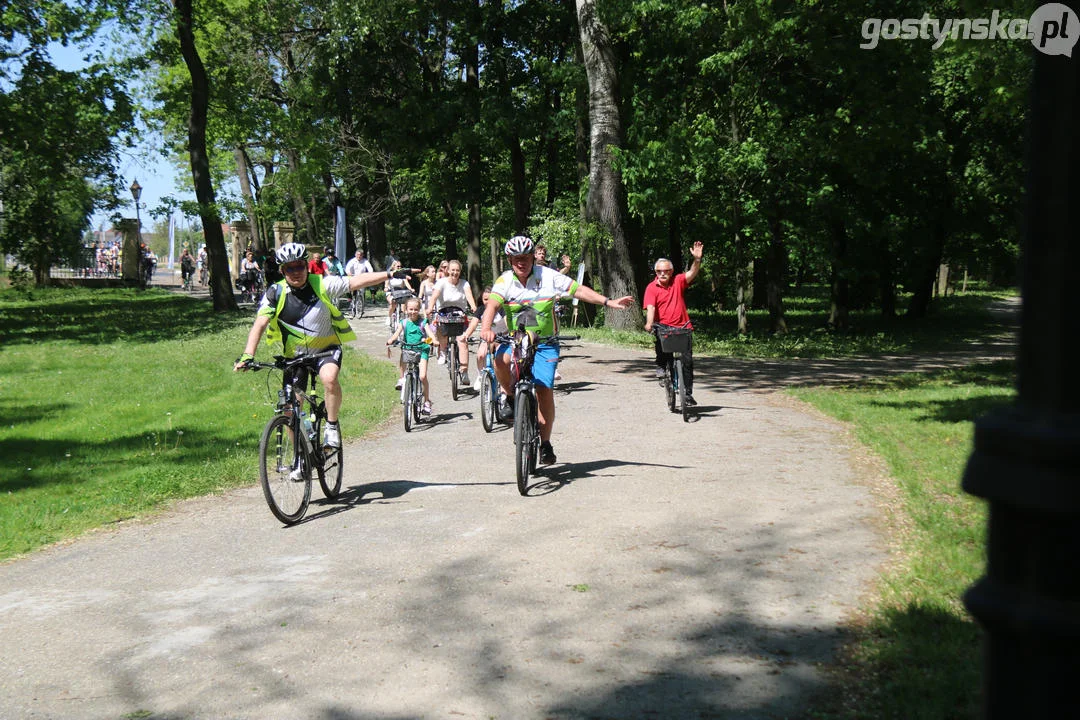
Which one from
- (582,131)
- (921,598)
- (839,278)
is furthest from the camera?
(582,131)

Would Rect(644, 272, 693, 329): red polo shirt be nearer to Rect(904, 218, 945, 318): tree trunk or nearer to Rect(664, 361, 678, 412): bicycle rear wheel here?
Rect(664, 361, 678, 412): bicycle rear wheel

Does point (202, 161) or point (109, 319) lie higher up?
point (202, 161)

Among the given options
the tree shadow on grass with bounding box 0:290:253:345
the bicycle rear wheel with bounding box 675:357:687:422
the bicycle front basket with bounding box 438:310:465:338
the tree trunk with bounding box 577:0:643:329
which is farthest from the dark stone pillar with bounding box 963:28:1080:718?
the tree shadow on grass with bounding box 0:290:253:345

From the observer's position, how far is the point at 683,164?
23.7m

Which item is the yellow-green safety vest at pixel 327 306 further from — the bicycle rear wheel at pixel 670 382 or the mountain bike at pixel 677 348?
the bicycle rear wheel at pixel 670 382

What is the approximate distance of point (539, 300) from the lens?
9539 mm

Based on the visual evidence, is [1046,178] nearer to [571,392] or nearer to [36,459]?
[36,459]

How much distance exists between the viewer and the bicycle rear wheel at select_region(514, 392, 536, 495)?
8773mm

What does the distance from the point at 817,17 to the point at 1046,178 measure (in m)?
22.8

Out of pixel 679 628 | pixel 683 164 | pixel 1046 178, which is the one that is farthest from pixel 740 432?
pixel 683 164

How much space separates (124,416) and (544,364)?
8.39 metres

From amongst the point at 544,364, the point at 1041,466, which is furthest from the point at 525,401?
the point at 1041,466
